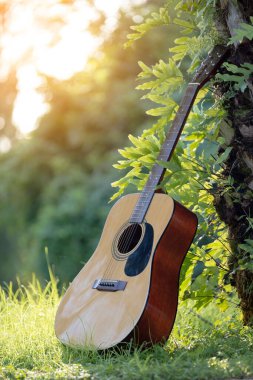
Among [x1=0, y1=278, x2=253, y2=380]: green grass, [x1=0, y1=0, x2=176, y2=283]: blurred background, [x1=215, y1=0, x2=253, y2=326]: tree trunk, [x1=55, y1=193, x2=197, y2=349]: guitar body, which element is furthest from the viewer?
[x1=0, y1=0, x2=176, y2=283]: blurred background

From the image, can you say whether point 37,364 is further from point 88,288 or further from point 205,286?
point 205,286

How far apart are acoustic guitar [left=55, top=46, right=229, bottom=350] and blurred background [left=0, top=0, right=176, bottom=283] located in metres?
5.42

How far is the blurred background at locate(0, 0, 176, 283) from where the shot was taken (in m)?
9.24

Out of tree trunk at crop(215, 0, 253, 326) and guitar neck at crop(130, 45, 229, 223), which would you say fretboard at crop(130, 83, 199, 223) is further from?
tree trunk at crop(215, 0, 253, 326)

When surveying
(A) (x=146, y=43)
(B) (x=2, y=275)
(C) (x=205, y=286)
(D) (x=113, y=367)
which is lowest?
(B) (x=2, y=275)

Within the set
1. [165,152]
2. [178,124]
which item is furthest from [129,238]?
[178,124]

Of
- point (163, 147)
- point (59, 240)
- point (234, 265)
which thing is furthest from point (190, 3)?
point (59, 240)

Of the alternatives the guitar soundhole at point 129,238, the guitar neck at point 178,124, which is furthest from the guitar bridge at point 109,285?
the guitar neck at point 178,124

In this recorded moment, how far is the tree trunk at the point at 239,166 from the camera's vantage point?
10.1 feet

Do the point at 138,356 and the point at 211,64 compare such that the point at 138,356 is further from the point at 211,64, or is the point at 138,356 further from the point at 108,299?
the point at 211,64

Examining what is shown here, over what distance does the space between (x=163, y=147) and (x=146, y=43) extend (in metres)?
6.46

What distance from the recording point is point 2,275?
1002 cm

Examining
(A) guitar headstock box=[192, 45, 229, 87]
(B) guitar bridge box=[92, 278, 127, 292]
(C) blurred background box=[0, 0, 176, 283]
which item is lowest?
(C) blurred background box=[0, 0, 176, 283]

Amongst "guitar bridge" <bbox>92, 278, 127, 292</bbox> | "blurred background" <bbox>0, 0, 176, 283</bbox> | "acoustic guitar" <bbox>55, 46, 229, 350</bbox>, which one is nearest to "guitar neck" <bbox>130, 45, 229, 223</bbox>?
"acoustic guitar" <bbox>55, 46, 229, 350</bbox>
